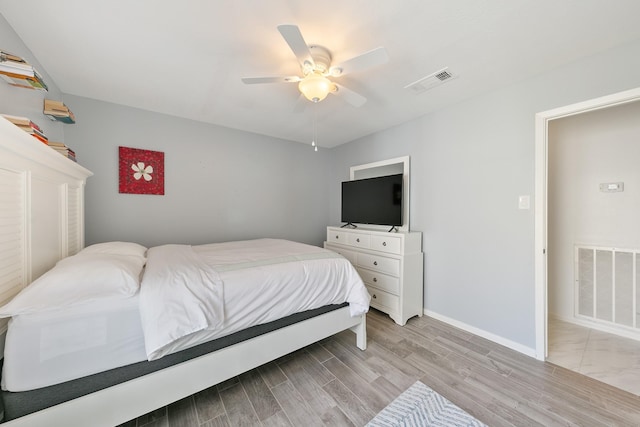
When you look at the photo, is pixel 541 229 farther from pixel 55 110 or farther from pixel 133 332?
pixel 55 110

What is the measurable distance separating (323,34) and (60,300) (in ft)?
6.60

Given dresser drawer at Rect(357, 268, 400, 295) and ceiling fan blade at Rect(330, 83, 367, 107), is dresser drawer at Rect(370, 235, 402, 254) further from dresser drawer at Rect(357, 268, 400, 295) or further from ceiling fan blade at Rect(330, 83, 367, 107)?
ceiling fan blade at Rect(330, 83, 367, 107)

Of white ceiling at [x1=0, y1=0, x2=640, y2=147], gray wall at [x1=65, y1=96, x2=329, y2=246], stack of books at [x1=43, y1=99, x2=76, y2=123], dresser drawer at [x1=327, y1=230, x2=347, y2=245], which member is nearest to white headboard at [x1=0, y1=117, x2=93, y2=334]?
stack of books at [x1=43, y1=99, x2=76, y2=123]

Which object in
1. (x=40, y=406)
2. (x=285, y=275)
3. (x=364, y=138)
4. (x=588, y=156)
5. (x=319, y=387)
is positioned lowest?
(x=319, y=387)

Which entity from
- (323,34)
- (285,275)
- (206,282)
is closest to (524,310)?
(285,275)

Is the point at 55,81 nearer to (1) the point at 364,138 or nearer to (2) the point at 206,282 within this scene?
(2) the point at 206,282

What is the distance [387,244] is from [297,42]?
209 centimetres

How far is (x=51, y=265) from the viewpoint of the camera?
1526 mm

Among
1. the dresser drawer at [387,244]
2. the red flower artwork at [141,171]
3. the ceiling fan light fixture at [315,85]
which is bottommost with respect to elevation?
the dresser drawer at [387,244]

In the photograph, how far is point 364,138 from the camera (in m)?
3.50

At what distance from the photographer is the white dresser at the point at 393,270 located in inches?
98.4

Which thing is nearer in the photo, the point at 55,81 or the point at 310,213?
the point at 55,81

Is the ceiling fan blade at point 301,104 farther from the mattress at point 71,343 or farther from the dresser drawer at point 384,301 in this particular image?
the dresser drawer at point 384,301

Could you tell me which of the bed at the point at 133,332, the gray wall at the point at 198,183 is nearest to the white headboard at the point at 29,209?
the bed at the point at 133,332
